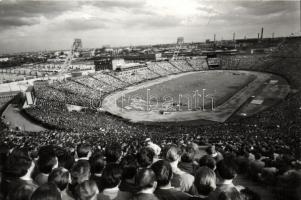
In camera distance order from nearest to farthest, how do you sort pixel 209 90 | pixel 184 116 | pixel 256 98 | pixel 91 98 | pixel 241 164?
1. pixel 241 164
2. pixel 184 116
3. pixel 256 98
4. pixel 91 98
5. pixel 209 90

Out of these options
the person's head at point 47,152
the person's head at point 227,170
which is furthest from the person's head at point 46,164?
the person's head at point 227,170

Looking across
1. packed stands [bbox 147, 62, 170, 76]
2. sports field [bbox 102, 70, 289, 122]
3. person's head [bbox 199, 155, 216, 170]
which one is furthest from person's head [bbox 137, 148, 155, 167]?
packed stands [bbox 147, 62, 170, 76]

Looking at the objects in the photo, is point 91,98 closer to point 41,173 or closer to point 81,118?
point 81,118

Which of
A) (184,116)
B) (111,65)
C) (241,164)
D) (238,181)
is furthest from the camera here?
(111,65)

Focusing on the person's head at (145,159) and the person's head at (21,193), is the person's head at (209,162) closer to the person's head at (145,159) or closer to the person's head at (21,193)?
the person's head at (145,159)

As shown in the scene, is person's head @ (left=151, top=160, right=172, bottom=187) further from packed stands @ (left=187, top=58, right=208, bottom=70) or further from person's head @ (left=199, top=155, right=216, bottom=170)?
packed stands @ (left=187, top=58, right=208, bottom=70)

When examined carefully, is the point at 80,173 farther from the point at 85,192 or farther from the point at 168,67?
the point at 168,67

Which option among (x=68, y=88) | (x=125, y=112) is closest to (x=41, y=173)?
(x=125, y=112)
